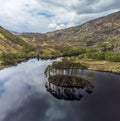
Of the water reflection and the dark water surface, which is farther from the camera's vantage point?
the water reflection

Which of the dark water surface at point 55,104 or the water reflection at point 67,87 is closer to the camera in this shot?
the dark water surface at point 55,104

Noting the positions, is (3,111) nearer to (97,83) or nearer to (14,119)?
(14,119)

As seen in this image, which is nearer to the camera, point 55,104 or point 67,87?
point 55,104

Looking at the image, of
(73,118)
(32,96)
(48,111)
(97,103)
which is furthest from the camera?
(32,96)

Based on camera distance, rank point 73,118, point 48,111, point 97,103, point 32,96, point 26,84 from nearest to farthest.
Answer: point 73,118 < point 48,111 < point 97,103 < point 32,96 < point 26,84

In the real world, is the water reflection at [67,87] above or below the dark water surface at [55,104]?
above

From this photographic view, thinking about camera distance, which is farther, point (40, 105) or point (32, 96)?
point (32, 96)

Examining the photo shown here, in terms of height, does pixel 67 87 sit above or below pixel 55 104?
above

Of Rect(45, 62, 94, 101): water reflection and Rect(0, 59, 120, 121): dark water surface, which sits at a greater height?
Rect(45, 62, 94, 101): water reflection

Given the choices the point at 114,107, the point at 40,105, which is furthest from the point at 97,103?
the point at 40,105
